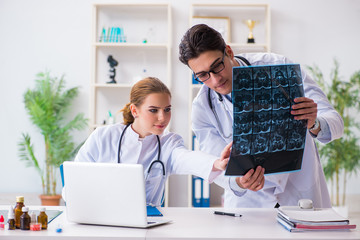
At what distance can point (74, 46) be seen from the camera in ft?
15.7

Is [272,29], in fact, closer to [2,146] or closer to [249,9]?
[249,9]

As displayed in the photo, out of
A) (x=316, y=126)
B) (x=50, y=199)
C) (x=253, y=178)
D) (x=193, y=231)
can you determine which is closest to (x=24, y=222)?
(x=193, y=231)

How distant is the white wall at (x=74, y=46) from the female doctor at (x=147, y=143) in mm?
2655

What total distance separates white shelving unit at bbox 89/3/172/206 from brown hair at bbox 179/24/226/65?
3027 mm

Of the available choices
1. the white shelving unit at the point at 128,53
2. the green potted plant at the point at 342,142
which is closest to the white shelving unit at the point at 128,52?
the white shelving unit at the point at 128,53

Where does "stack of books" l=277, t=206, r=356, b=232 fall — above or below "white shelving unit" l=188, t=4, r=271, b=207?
below

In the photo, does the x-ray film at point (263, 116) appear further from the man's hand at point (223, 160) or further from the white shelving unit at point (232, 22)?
the white shelving unit at point (232, 22)

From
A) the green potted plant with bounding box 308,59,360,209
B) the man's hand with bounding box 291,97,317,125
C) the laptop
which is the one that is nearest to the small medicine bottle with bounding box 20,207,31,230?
the laptop

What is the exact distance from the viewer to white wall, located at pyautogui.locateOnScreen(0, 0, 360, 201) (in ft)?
15.6

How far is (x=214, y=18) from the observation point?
467 cm

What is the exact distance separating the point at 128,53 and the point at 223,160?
3294 millimetres

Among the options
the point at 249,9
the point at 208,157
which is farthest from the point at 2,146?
the point at 208,157

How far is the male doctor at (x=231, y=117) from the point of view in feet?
5.53

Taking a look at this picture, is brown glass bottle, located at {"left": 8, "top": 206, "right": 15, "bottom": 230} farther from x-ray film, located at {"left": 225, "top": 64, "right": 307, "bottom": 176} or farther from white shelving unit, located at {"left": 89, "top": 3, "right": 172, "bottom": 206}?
white shelving unit, located at {"left": 89, "top": 3, "right": 172, "bottom": 206}
